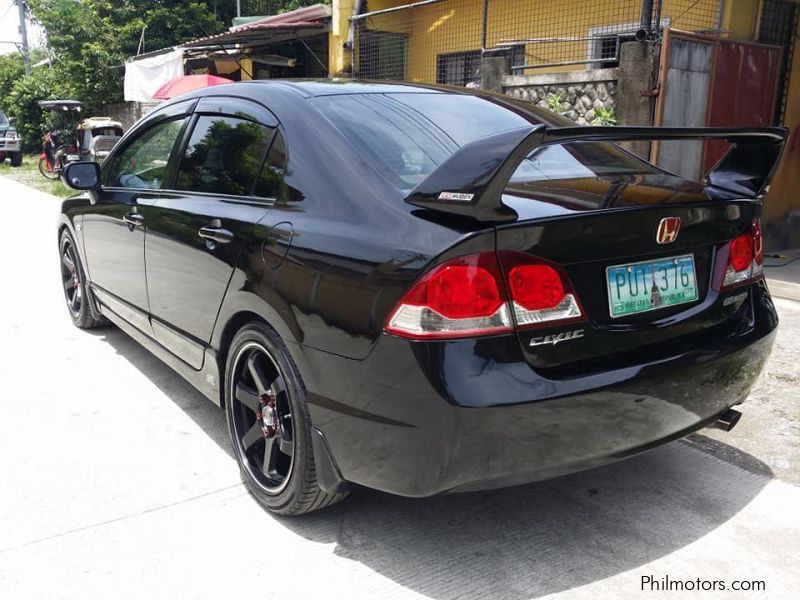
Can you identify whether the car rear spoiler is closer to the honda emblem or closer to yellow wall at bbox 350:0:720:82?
the honda emblem

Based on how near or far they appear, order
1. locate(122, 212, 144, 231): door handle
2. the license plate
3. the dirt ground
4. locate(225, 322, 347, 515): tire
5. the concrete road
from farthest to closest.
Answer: locate(122, 212, 144, 231): door handle < the dirt ground < locate(225, 322, 347, 515): tire < the concrete road < the license plate

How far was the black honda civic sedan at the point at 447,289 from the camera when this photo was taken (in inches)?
82.5

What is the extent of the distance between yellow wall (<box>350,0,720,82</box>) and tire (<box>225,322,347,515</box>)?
7.11 meters

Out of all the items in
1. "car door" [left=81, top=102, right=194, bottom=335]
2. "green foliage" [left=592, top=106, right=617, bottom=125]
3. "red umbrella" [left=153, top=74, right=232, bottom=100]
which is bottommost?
"car door" [left=81, top=102, right=194, bottom=335]

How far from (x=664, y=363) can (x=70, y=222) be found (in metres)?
4.12

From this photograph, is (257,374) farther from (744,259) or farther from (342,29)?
(342,29)

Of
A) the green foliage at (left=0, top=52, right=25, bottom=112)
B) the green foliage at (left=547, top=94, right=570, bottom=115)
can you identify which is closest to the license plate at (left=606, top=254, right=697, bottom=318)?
the green foliage at (left=547, top=94, right=570, bottom=115)

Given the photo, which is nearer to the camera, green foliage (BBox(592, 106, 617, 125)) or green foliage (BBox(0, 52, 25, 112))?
green foliage (BBox(592, 106, 617, 125))

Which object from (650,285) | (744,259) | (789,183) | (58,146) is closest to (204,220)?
(650,285)

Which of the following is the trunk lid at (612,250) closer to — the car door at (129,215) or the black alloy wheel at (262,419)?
the black alloy wheel at (262,419)

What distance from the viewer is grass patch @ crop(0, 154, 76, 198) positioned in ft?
47.8

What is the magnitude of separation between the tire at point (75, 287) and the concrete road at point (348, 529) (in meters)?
1.48

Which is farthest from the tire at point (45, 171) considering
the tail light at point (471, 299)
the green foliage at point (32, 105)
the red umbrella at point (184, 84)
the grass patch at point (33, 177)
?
the tail light at point (471, 299)

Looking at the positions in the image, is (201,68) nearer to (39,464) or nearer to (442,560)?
(39,464)
